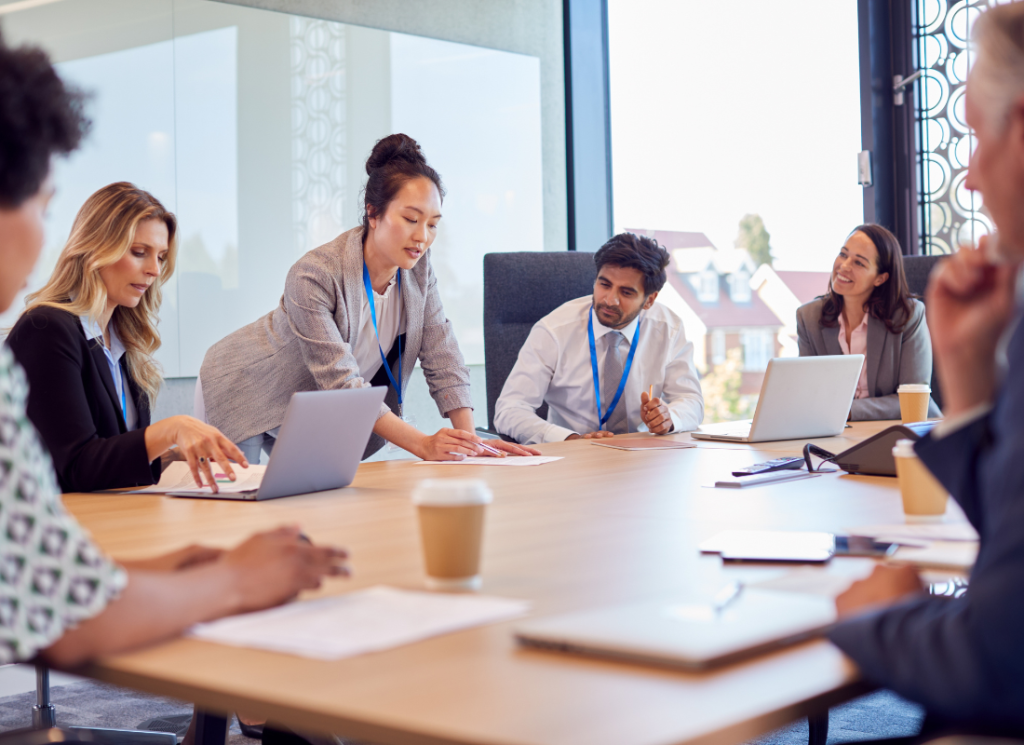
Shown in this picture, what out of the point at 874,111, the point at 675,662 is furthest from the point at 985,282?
the point at 874,111

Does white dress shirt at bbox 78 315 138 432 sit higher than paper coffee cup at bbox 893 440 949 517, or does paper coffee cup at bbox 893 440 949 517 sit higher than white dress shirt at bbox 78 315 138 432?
white dress shirt at bbox 78 315 138 432

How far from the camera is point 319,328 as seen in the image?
2598 mm

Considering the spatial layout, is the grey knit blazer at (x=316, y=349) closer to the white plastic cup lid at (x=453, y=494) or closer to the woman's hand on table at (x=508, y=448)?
the woman's hand on table at (x=508, y=448)

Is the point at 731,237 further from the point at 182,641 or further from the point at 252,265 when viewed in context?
the point at 182,641

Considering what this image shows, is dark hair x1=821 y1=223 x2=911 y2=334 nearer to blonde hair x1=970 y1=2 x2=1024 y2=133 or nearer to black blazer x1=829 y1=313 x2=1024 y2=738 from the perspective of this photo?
blonde hair x1=970 y1=2 x2=1024 y2=133

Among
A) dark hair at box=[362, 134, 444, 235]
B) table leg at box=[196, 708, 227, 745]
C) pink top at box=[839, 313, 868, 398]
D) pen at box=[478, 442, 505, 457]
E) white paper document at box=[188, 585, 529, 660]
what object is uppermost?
dark hair at box=[362, 134, 444, 235]

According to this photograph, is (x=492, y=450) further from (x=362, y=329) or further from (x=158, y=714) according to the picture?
(x=158, y=714)

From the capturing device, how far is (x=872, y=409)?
3.24m

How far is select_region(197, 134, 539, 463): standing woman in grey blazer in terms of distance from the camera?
8.65 ft

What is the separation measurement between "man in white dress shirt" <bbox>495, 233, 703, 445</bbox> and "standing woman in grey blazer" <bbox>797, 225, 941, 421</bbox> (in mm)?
515

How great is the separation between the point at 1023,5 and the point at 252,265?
3.47m

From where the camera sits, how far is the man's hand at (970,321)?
33.3 inches

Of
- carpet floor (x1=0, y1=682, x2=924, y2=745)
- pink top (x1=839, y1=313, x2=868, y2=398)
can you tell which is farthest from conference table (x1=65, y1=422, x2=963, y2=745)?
pink top (x1=839, y1=313, x2=868, y2=398)

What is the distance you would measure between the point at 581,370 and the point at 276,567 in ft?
8.14
